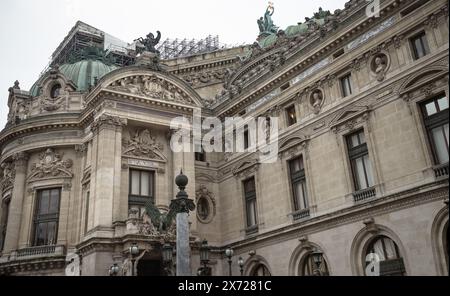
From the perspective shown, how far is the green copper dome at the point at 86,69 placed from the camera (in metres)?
37.2

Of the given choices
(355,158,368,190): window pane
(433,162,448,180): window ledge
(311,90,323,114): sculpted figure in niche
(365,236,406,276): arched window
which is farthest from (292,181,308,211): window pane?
(433,162,448,180): window ledge

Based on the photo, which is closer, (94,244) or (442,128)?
(442,128)

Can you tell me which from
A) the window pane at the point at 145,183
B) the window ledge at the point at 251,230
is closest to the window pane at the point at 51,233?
the window pane at the point at 145,183

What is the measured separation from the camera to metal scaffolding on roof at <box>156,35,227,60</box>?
5553 cm

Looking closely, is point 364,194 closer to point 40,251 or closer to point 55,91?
point 40,251

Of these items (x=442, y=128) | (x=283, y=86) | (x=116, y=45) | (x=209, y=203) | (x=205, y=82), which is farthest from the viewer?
(x=116, y=45)

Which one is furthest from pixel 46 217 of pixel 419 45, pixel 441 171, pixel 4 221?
pixel 419 45

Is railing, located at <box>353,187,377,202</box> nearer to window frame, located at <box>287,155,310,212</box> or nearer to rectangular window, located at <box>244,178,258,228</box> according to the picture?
window frame, located at <box>287,155,310,212</box>

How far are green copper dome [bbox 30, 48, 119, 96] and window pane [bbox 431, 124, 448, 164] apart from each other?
2521 cm

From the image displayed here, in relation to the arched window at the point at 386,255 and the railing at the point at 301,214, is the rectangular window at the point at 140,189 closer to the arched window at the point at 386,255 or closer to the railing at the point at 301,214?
the railing at the point at 301,214
